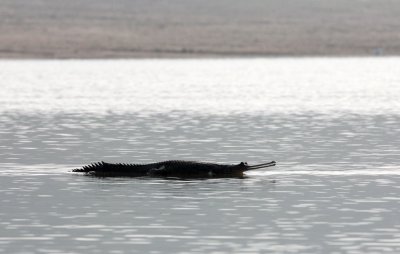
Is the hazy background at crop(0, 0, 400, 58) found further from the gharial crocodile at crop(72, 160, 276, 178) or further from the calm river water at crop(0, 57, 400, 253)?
the gharial crocodile at crop(72, 160, 276, 178)

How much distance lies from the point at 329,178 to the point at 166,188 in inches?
111

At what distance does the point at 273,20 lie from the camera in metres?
116

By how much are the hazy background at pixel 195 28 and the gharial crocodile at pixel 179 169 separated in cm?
6831

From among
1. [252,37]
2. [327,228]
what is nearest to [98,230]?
[327,228]

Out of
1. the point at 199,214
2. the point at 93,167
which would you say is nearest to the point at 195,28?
the point at 93,167

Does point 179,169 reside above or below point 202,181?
above

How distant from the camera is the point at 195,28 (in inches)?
4190

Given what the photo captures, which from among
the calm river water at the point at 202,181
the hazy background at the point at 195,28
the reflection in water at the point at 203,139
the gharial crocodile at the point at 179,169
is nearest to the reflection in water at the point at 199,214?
the calm river water at the point at 202,181

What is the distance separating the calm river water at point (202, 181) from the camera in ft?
54.7

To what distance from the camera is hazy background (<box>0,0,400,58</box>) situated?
95.2 m

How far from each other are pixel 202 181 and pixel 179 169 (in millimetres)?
521

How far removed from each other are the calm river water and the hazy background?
38.0 m

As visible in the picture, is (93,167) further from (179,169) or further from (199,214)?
(199,214)

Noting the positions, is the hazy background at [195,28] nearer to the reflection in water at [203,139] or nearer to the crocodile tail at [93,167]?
the reflection in water at [203,139]
